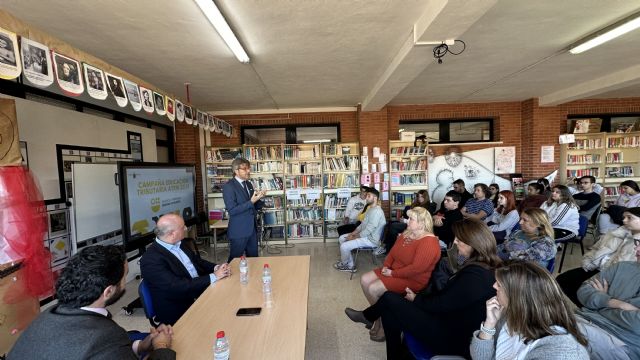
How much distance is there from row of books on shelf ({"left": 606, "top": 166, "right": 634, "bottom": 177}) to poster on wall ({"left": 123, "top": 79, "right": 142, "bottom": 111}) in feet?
30.5

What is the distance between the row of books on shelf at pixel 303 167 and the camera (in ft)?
21.2

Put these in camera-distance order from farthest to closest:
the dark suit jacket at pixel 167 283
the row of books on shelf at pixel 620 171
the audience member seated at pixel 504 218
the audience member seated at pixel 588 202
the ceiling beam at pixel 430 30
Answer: the row of books on shelf at pixel 620 171, the audience member seated at pixel 588 202, the audience member seated at pixel 504 218, the ceiling beam at pixel 430 30, the dark suit jacket at pixel 167 283

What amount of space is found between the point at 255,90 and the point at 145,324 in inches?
144

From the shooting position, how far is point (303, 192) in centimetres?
644

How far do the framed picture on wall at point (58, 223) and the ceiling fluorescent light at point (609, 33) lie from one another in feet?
21.1

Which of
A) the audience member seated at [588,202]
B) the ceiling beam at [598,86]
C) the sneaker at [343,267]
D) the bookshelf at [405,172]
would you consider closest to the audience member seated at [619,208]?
the audience member seated at [588,202]

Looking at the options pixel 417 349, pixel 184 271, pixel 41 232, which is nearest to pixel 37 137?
pixel 41 232

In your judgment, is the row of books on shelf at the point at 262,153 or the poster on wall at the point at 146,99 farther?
the row of books on shelf at the point at 262,153

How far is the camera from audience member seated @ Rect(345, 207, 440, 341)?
2480 millimetres

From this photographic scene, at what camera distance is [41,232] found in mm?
2539

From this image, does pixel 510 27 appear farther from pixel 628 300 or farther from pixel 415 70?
pixel 628 300

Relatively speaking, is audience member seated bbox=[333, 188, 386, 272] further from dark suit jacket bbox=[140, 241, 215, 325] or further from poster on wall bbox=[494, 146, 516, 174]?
poster on wall bbox=[494, 146, 516, 174]

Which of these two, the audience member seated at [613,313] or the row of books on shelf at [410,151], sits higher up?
the row of books on shelf at [410,151]

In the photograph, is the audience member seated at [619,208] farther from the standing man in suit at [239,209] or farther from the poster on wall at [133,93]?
the poster on wall at [133,93]
